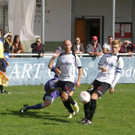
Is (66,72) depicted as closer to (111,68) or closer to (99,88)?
(99,88)

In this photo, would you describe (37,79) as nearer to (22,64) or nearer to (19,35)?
(22,64)

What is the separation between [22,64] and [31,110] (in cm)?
489

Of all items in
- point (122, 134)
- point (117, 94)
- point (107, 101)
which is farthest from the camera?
point (117, 94)

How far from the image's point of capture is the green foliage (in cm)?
821

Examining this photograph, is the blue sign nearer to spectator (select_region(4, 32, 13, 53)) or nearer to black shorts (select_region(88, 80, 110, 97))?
spectator (select_region(4, 32, 13, 53))

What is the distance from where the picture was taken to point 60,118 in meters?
9.57

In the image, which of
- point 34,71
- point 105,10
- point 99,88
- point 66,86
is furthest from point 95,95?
point 105,10

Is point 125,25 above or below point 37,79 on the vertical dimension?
above

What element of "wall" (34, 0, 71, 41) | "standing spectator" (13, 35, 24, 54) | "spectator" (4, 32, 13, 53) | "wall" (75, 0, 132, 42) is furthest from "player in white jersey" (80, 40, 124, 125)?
"wall" (75, 0, 132, 42)

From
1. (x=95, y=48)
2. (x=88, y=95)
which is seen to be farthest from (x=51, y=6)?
(x=88, y=95)

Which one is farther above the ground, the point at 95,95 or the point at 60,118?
the point at 95,95

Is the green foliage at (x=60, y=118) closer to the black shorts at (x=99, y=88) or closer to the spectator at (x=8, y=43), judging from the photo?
the black shorts at (x=99, y=88)

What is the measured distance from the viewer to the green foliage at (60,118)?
8211 mm

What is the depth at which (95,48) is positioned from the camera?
16297 mm
